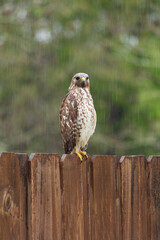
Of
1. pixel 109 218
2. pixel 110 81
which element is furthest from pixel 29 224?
pixel 110 81

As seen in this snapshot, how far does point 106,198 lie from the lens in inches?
121

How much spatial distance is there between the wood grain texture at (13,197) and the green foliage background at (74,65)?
10764mm

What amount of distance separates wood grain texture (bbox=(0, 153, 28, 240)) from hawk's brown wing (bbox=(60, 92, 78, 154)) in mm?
1583

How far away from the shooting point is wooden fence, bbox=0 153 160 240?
2.60 m

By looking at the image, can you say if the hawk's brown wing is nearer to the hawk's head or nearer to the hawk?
the hawk

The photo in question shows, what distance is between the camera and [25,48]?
15.4m

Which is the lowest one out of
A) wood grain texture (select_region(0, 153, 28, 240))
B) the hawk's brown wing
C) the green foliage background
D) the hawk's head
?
wood grain texture (select_region(0, 153, 28, 240))

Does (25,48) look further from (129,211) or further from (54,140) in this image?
(129,211)

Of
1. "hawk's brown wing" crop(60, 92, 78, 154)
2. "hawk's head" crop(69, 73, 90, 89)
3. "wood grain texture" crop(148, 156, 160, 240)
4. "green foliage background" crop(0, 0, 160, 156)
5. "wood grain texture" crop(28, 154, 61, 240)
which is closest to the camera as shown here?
"wood grain texture" crop(28, 154, 61, 240)

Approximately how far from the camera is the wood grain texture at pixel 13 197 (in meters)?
2.56

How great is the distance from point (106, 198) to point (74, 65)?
39.7ft

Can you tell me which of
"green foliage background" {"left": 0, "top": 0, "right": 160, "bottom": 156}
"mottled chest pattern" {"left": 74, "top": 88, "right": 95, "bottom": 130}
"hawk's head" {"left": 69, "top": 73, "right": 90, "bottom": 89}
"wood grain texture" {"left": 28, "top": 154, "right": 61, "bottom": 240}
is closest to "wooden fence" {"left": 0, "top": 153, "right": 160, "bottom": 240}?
"wood grain texture" {"left": 28, "top": 154, "right": 61, "bottom": 240}

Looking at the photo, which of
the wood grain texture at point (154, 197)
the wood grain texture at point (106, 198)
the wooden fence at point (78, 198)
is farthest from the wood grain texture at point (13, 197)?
the wood grain texture at point (154, 197)

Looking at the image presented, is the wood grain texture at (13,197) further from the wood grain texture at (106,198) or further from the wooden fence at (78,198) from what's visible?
the wood grain texture at (106,198)
